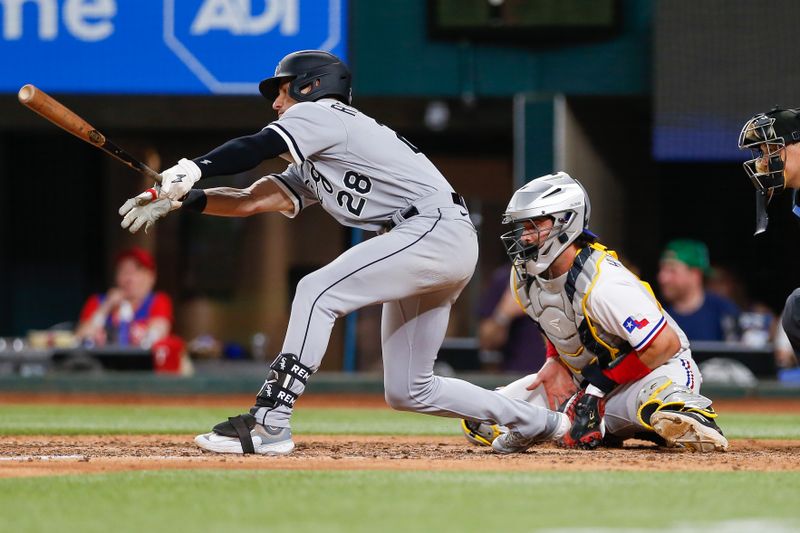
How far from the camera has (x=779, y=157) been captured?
16.8ft

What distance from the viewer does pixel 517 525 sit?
3117 millimetres

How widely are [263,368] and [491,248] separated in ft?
8.72

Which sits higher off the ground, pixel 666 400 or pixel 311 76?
pixel 311 76

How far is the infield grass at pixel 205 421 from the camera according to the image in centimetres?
699

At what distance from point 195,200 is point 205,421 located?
3.09 meters

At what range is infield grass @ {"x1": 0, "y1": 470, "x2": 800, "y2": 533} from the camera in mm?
3154

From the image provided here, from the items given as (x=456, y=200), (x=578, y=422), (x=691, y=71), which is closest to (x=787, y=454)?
(x=578, y=422)

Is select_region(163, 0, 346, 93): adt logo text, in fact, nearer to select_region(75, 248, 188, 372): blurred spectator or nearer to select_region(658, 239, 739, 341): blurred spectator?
select_region(75, 248, 188, 372): blurred spectator

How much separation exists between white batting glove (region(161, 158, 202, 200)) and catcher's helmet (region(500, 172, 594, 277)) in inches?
54.7

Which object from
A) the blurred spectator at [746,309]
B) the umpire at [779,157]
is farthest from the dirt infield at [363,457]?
the blurred spectator at [746,309]

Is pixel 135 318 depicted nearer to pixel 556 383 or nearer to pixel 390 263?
pixel 556 383

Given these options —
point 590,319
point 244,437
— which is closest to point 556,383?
point 590,319

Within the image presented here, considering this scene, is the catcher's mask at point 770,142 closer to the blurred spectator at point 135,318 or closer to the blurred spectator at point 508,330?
the blurred spectator at point 508,330

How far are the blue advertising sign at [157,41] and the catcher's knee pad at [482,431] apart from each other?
6499 millimetres
